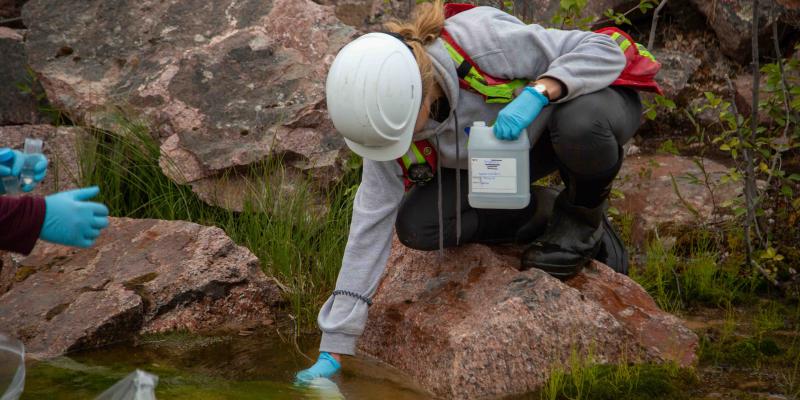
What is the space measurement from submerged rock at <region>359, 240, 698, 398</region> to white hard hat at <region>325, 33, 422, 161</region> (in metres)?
0.70

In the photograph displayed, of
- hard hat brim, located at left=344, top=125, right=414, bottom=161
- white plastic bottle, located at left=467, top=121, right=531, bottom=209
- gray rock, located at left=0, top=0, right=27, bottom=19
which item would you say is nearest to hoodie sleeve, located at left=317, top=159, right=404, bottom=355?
hard hat brim, located at left=344, top=125, right=414, bottom=161

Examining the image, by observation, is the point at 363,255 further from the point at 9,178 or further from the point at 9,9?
the point at 9,9

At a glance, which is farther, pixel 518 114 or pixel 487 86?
pixel 487 86

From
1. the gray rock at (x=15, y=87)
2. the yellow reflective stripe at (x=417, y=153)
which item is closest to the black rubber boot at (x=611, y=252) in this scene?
the yellow reflective stripe at (x=417, y=153)

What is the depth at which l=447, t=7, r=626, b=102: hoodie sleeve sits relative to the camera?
3289 mm

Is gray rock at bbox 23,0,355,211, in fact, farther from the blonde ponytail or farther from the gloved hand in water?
the gloved hand in water

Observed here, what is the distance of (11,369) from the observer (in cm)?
276

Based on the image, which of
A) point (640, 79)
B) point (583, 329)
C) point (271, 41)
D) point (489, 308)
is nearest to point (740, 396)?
point (583, 329)

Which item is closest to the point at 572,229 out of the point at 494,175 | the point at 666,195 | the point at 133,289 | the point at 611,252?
the point at 611,252

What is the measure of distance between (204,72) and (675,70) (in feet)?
9.21

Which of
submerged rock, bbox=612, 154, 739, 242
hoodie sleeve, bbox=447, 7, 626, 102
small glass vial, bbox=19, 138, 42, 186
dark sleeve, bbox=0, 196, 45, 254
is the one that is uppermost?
hoodie sleeve, bbox=447, 7, 626, 102

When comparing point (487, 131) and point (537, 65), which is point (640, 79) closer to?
point (537, 65)

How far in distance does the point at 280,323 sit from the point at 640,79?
Result: 1734mm

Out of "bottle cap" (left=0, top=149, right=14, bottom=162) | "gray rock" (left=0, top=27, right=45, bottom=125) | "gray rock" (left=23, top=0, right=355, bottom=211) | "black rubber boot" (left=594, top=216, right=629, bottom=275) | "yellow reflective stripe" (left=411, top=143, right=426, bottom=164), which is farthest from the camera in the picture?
"gray rock" (left=0, top=27, right=45, bottom=125)
